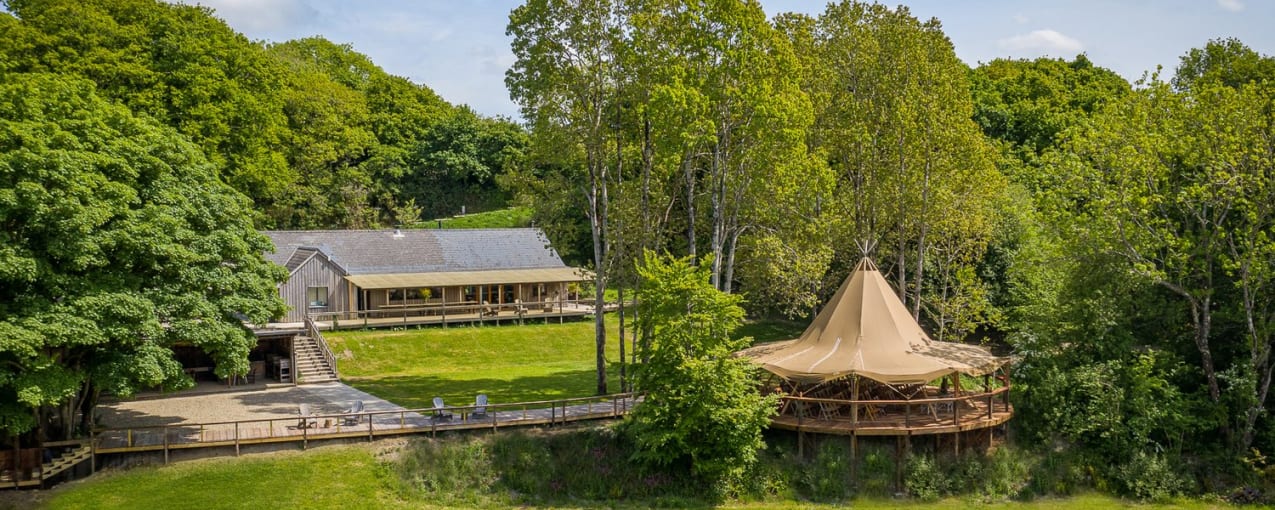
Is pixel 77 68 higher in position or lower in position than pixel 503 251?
higher

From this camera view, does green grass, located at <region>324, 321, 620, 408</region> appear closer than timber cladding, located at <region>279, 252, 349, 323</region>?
Yes

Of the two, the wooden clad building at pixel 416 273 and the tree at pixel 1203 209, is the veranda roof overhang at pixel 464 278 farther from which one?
the tree at pixel 1203 209

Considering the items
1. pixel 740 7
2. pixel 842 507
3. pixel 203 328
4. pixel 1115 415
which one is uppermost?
pixel 740 7

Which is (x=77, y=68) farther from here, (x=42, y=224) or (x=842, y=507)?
(x=842, y=507)

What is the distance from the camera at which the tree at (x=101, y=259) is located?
2098cm

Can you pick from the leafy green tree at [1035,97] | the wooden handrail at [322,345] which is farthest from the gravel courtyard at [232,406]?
the leafy green tree at [1035,97]

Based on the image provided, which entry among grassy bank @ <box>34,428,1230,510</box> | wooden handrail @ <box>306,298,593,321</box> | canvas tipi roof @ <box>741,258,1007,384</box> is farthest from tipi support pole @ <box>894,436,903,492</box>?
wooden handrail @ <box>306,298,593,321</box>

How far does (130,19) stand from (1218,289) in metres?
45.7

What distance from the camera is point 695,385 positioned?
23484 mm

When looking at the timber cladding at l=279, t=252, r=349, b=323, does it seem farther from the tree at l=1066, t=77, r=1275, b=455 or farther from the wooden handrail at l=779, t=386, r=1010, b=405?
the tree at l=1066, t=77, r=1275, b=455

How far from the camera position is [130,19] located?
44.0 m

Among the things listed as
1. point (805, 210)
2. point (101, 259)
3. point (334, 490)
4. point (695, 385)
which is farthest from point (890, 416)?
point (101, 259)

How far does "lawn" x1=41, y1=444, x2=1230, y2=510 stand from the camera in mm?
21922

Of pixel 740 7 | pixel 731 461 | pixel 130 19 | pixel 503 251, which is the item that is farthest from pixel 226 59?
pixel 731 461
